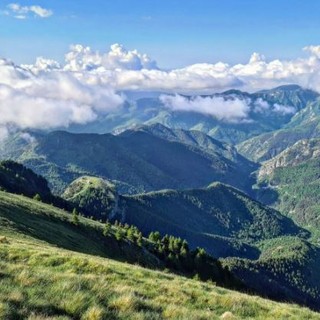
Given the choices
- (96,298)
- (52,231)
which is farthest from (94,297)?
(52,231)

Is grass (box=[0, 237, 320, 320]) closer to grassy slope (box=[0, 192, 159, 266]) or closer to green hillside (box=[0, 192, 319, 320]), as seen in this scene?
green hillside (box=[0, 192, 319, 320])

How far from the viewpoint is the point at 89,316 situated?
1827cm

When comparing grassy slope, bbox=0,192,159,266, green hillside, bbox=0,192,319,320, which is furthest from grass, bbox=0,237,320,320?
grassy slope, bbox=0,192,159,266

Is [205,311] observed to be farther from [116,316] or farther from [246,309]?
[116,316]

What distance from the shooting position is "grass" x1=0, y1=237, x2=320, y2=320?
60.3 ft

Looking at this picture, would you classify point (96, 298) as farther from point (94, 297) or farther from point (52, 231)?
point (52, 231)

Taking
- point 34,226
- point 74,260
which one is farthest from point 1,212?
point 74,260

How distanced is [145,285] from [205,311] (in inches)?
228

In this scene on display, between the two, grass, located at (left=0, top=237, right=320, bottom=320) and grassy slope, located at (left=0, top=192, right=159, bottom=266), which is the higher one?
grass, located at (left=0, top=237, right=320, bottom=320)

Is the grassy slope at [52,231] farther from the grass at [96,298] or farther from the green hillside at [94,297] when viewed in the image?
the grass at [96,298]

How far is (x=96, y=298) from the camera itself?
68.1 ft

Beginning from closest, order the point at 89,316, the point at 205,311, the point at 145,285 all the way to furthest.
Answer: the point at 89,316 → the point at 205,311 → the point at 145,285

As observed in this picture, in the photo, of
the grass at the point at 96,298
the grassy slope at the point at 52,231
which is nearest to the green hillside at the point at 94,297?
the grass at the point at 96,298

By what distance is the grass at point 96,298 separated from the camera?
18391mm
